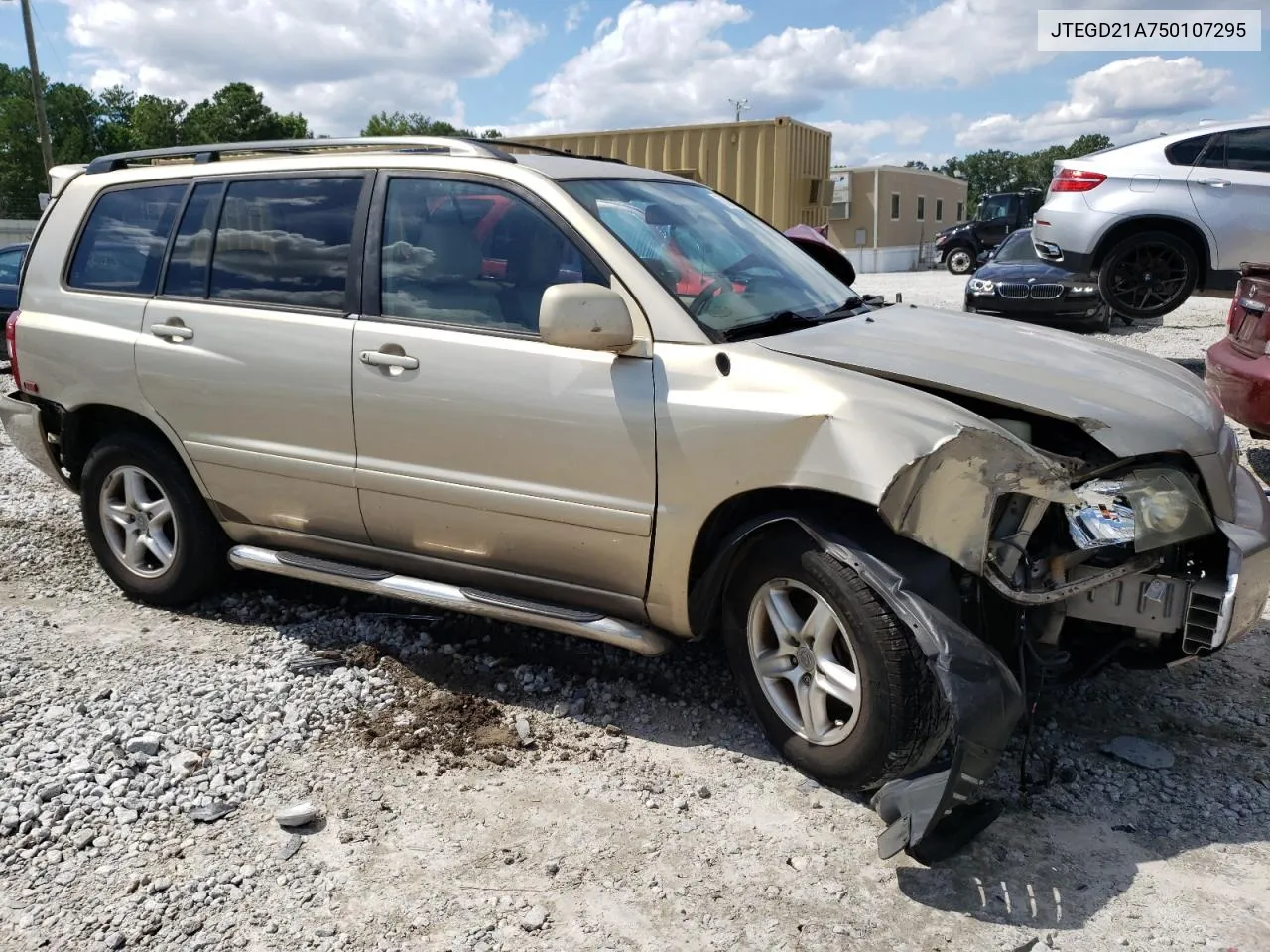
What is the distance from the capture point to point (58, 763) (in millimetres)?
3297

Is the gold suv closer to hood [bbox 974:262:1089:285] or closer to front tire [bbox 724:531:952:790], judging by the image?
front tire [bbox 724:531:952:790]

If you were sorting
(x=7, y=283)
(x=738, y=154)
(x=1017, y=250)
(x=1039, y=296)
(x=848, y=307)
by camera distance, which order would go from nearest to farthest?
1. (x=848, y=307)
2. (x=1039, y=296)
3. (x=7, y=283)
4. (x=1017, y=250)
5. (x=738, y=154)

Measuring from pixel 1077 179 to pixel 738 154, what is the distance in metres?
7.20

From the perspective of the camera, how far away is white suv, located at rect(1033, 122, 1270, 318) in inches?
362

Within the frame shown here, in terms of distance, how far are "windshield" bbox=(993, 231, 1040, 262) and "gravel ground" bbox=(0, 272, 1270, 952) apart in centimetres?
1058

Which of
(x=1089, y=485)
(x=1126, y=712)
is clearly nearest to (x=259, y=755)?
(x=1089, y=485)

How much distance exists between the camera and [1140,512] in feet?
9.61

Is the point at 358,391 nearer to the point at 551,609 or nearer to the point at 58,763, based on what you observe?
the point at 551,609

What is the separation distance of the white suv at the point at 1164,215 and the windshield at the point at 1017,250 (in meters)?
3.92

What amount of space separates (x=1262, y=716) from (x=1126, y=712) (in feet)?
1.44

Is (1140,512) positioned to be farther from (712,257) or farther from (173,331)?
(173,331)

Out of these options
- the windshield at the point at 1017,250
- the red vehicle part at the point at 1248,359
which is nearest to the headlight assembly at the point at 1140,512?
the red vehicle part at the point at 1248,359

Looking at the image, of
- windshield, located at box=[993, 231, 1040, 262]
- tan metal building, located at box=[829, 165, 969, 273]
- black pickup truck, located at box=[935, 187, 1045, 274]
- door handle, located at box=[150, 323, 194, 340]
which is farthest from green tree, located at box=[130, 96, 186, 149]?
door handle, located at box=[150, 323, 194, 340]

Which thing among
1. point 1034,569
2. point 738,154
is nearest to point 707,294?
point 1034,569
